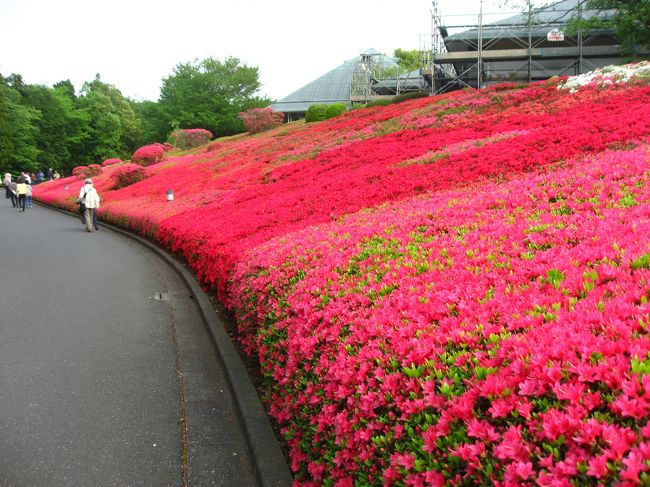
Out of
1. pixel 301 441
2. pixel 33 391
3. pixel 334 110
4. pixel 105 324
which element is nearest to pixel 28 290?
pixel 105 324

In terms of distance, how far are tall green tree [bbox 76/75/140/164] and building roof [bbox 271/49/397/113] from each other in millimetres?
29274

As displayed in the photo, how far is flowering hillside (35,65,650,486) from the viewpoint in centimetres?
184

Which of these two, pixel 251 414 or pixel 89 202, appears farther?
pixel 89 202

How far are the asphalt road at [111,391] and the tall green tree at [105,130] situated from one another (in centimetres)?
7079

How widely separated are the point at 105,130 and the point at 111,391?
77.9 m

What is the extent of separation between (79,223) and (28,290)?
38.7 feet

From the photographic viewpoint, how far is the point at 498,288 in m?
3.21

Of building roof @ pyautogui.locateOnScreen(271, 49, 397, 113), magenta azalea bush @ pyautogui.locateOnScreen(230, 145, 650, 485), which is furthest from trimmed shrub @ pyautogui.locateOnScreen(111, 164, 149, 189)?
building roof @ pyautogui.locateOnScreen(271, 49, 397, 113)

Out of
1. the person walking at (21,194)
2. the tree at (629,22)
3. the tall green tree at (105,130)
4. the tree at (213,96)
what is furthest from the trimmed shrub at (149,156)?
the tall green tree at (105,130)

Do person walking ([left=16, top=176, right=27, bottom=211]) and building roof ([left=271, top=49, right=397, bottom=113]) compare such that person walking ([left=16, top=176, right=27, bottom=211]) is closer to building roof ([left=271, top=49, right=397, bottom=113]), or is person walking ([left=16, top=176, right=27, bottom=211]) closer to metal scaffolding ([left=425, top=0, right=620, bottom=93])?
metal scaffolding ([left=425, top=0, right=620, bottom=93])

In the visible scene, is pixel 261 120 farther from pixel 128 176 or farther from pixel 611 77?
pixel 611 77

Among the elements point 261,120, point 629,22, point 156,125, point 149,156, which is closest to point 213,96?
point 156,125

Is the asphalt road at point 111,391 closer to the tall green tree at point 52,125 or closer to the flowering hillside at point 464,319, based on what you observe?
the flowering hillside at point 464,319

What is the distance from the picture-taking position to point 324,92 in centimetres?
6088
